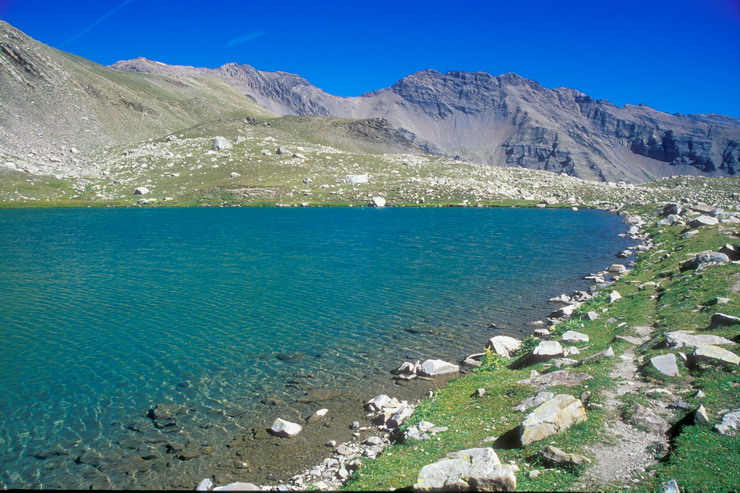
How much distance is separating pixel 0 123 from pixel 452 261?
207 meters

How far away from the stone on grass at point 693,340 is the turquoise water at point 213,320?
966 cm

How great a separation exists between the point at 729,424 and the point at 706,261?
26.2 m

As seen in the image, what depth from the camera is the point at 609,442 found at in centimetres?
1227

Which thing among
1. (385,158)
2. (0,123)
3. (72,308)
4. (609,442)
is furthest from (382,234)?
(0,123)

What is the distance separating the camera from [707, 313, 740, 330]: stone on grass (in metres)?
19.2

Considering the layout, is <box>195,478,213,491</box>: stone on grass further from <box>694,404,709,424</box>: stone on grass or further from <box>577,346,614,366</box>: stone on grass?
<box>577,346,614,366</box>: stone on grass

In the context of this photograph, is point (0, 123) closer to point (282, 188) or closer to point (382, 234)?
point (282, 188)

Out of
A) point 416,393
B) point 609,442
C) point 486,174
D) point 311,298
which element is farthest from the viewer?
point 486,174

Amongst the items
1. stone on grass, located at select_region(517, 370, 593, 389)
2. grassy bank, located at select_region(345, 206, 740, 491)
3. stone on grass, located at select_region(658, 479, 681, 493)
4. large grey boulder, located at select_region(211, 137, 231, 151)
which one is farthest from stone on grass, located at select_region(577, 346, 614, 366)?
large grey boulder, located at select_region(211, 137, 231, 151)

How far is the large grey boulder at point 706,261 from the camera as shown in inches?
1236

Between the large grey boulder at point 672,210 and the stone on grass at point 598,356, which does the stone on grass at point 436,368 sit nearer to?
the stone on grass at point 598,356

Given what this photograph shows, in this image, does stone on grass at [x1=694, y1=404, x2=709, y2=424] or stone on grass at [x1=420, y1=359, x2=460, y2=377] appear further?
stone on grass at [x1=420, y1=359, x2=460, y2=377]

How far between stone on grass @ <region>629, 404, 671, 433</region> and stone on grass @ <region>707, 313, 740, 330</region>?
918cm

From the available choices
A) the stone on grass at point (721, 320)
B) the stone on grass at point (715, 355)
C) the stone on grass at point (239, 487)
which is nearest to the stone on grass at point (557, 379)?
the stone on grass at point (715, 355)
